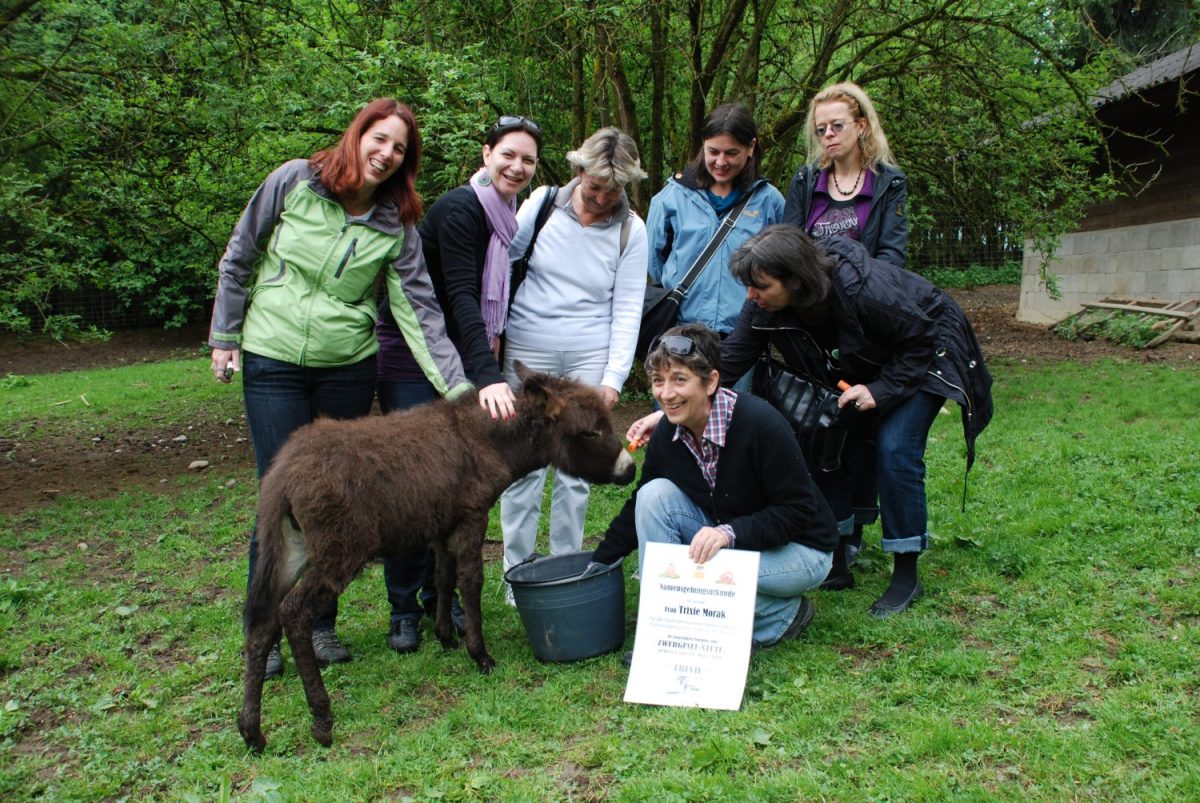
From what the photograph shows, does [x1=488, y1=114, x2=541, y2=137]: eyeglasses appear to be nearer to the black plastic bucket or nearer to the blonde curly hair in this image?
the blonde curly hair

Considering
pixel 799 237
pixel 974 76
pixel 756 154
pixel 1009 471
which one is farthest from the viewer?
A: pixel 974 76

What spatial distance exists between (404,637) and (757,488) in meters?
2.16

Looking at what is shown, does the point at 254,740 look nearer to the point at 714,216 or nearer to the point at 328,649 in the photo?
the point at 328,649

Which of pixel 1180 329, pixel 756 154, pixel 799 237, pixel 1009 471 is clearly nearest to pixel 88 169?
pixel 756 154

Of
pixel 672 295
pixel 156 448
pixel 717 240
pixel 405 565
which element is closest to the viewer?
pixel 405 565

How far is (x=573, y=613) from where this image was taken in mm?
4445

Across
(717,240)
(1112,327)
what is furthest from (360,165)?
(1112,327)

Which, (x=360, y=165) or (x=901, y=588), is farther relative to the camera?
(x=901, y=588)

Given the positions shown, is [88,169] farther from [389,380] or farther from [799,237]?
[799,237]

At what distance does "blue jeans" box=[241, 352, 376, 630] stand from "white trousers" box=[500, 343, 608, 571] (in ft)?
3.11

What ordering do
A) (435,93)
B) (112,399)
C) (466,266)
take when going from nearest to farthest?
(466,266)
(435,93)
(112,399)

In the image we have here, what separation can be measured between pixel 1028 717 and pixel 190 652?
4.41m

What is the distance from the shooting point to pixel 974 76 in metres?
9.96

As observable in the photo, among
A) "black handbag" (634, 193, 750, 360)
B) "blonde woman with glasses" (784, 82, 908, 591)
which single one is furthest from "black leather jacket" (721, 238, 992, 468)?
"black handbag" (634, 193, 750, 360)
